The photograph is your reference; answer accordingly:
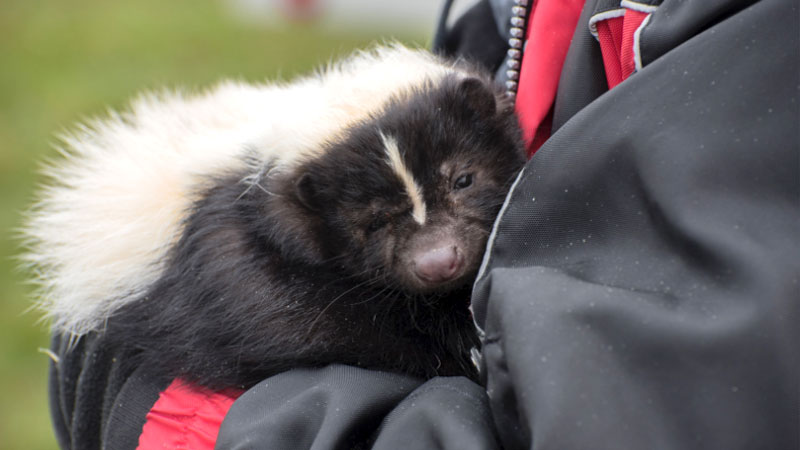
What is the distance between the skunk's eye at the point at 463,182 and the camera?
1926 mm

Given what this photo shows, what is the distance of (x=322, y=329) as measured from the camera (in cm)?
176

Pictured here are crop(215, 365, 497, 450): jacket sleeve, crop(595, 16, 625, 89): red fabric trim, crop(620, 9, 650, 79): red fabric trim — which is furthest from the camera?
crop(595, 16, 625, 89): red fabric trim

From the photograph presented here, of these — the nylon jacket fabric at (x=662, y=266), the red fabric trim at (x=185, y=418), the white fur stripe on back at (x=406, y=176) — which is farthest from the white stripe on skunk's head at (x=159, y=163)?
the nylon jacket fabric at (x=662, y=266)

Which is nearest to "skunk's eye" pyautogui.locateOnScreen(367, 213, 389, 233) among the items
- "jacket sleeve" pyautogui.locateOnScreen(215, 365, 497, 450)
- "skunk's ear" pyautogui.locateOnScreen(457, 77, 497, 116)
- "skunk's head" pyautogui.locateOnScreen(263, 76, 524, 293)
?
"skunk's head" pyautogui.locateOnScreen(263, 76, 524, 293)

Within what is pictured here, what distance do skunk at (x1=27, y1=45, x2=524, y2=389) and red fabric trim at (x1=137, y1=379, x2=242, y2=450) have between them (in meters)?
0.05

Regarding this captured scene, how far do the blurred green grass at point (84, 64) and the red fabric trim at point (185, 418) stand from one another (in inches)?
109

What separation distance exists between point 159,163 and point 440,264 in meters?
0.79

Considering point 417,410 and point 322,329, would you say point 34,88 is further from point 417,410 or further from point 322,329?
point 417,410

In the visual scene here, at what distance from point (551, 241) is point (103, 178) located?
1330mm

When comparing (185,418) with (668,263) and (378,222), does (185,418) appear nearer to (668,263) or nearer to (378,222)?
(378,222)

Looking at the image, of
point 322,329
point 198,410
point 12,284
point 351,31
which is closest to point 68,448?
point 198,410

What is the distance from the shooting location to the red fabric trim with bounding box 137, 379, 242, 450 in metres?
1.53

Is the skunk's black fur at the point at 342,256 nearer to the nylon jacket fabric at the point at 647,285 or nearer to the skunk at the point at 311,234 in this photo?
the skunk at the point at 311,234

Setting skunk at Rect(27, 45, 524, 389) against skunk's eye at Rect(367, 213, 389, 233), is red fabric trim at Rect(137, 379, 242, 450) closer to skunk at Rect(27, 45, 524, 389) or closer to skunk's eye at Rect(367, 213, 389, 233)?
skunk at Rect(27, 45, 524, 389)
